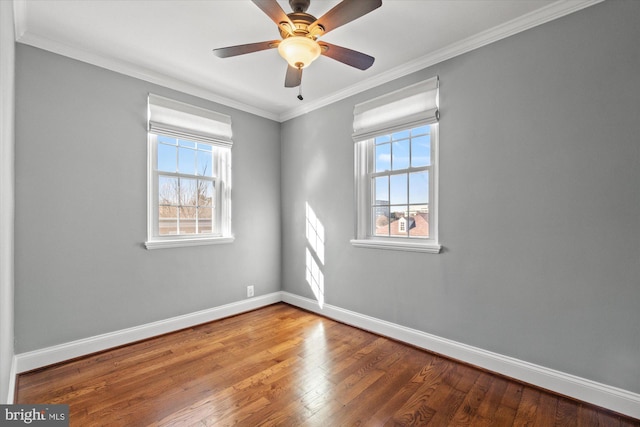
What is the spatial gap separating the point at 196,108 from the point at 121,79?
0.70 m

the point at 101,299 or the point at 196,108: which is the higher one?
the point at 196,108

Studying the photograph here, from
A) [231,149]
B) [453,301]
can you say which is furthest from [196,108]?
[453,301]

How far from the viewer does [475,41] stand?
2369 mm

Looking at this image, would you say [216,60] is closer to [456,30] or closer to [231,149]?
[231,149]

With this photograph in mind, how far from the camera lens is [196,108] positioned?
323 cm

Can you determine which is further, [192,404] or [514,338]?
[514,338]

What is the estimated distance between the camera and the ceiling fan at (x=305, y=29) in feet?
5.29

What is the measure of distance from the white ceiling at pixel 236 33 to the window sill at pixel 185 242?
5.26 ft

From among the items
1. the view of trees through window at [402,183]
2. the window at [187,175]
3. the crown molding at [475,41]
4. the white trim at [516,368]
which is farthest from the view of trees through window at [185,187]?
the white trim at [516,368]

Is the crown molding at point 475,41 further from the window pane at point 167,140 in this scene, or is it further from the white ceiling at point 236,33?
the window pane at point 167,140

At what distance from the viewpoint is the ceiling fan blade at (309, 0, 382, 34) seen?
1.57 meters

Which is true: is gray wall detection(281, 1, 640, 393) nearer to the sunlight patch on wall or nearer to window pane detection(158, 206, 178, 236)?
the sunlight patch on wall

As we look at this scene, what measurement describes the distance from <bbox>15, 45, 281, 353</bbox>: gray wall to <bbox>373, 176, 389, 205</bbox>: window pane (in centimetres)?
200

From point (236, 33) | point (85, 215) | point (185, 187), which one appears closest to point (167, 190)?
point (185, 187)
